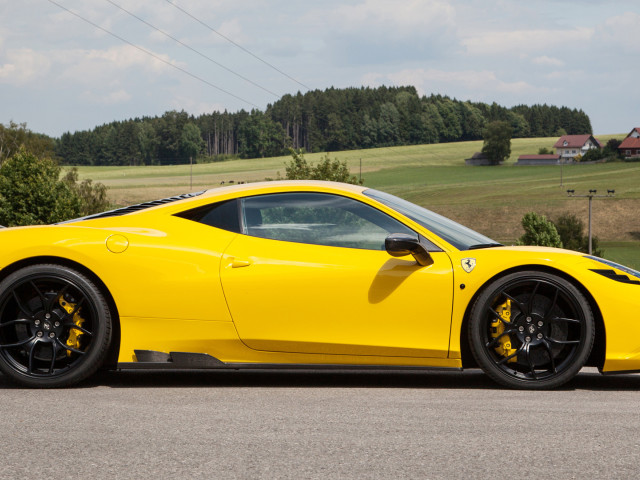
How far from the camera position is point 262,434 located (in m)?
4.10

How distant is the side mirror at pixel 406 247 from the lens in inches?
209

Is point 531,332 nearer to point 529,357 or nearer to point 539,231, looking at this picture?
point 529,357

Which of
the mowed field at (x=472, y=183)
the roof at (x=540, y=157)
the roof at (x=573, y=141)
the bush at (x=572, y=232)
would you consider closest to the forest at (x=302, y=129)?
the roof at (x=573, y=141)

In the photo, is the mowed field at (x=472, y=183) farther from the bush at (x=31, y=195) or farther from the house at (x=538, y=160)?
the bush at (x=31, y=195)

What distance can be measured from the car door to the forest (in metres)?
169

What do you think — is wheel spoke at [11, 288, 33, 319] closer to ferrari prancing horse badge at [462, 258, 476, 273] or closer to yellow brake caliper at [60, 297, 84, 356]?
yellow brake caliper at [60, 297, 84, 356]

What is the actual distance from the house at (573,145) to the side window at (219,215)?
16257 centimetres

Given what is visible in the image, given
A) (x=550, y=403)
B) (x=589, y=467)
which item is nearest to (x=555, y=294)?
(x=550, y=403)

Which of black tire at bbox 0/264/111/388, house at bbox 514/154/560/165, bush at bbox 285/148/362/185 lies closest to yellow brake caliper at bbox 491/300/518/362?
black tire at bbox 0/264/111/388

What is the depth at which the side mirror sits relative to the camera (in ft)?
17.5

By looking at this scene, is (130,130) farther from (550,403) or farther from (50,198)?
(550,403)

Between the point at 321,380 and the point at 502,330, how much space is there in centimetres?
126

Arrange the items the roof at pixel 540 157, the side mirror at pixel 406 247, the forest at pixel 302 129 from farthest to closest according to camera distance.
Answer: the forest at pixel 302 129 < the roof at pixel 540 157 < the side mirror at pixel 406 247

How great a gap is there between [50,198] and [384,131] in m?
108
